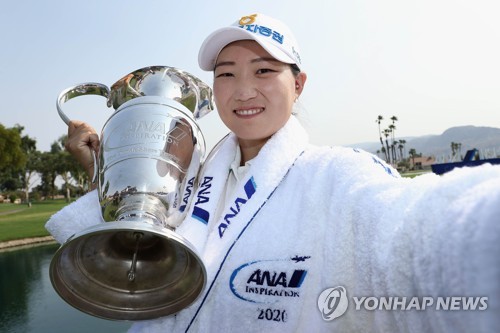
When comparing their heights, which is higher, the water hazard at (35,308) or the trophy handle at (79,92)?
the trophy handle at (79,92)

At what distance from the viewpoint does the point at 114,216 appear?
55.6 inches

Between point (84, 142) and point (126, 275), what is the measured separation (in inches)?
30.8

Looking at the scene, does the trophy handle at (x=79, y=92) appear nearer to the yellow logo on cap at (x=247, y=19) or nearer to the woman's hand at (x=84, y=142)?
the woman's hand at (x=84, y=142)

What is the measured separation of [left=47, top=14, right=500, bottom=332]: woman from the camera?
0.68 meters

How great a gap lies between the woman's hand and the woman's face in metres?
0.78

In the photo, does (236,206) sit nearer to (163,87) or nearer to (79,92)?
(163,87)

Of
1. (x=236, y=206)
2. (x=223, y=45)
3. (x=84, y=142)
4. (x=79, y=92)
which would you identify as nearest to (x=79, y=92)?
(x=79, y=92)

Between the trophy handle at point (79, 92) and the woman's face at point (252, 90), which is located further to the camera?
the trophy handle at point (79, 92)

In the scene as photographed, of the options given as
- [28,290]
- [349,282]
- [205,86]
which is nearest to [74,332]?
[28,290]

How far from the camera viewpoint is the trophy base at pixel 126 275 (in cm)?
133

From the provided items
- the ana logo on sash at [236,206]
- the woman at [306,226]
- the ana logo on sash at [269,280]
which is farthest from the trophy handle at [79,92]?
the ana logo on sash at [269,280]

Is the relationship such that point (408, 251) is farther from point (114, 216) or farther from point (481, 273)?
point (114, 216)

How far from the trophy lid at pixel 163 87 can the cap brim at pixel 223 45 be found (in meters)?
0.34

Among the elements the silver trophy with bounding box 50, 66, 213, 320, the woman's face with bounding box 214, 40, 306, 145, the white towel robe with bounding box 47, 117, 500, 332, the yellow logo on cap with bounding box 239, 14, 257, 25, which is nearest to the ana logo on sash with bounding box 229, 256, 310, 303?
the white towel robe with bounding box 47, 117, 500, 332
